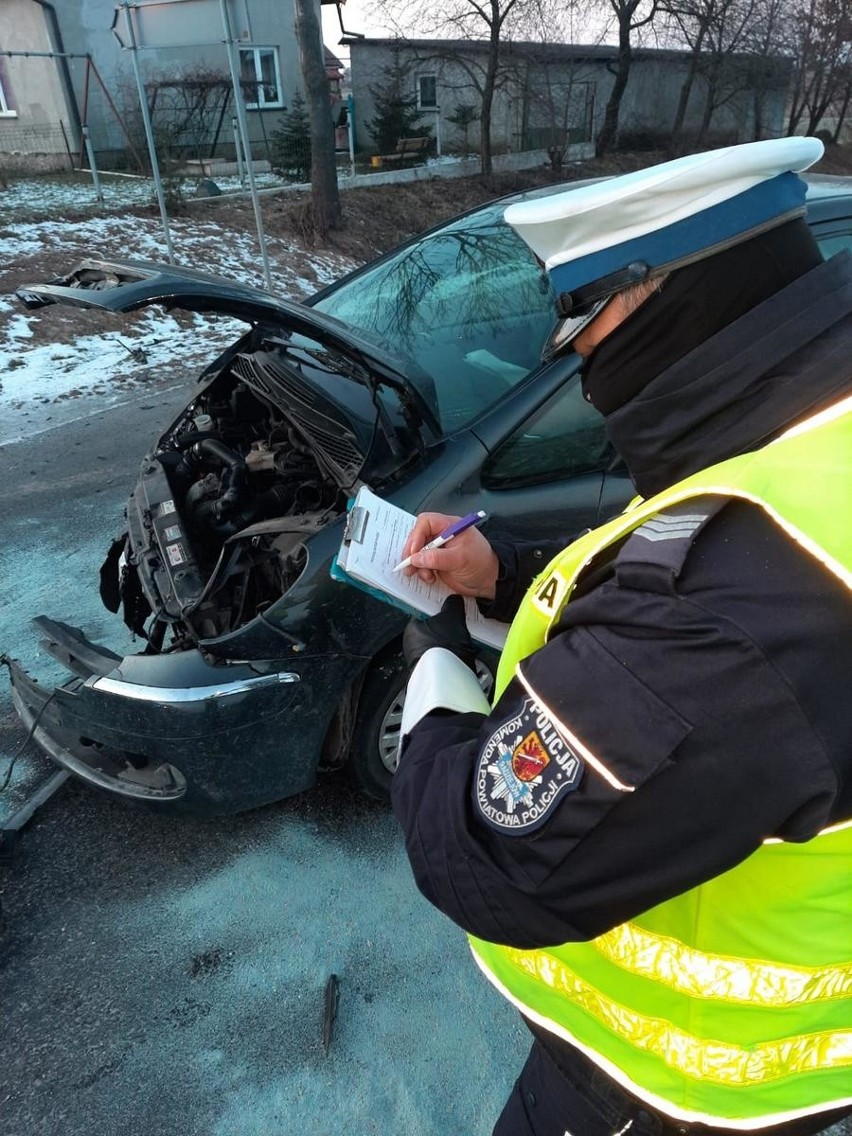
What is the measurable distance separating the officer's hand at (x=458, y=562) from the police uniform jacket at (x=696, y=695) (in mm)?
659

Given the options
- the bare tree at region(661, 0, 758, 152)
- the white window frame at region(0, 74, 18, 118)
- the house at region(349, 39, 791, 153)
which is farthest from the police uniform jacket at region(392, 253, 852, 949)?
the bare tree at region(661, 0, 758, 152)

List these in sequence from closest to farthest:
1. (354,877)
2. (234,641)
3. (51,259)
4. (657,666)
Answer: (657,666)
(234,641)
(354,877)
(51,259)

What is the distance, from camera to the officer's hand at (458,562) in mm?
1596

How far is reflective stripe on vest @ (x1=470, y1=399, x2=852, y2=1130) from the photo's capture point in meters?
0.77

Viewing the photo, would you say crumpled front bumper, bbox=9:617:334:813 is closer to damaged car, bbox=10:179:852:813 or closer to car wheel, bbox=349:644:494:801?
damaged car, bbox=10:179:852:813

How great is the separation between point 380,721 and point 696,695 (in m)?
1.98

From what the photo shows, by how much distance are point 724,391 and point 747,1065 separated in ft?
2.74

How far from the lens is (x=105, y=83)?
17891 mm

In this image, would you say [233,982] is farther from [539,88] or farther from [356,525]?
[539,88]

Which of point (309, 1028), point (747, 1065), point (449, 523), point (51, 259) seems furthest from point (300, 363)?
point (51, 259)

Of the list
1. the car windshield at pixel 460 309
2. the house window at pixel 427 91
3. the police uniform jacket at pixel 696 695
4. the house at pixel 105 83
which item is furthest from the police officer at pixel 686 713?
the house window at pixel 427 91

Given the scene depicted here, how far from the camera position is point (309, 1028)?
6.91ft

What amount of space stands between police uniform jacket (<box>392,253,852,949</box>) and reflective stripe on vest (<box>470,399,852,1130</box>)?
0.04m

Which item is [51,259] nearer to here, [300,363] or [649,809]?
[300,363]
